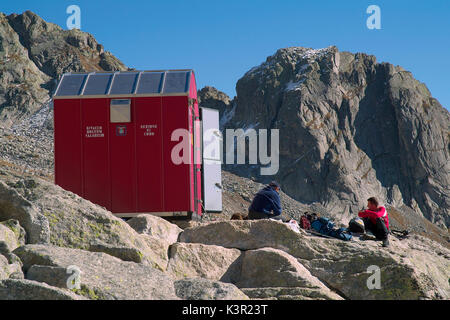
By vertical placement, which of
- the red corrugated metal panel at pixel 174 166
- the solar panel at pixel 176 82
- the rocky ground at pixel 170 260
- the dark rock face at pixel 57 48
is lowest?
the rocky ground at pixel 170 260

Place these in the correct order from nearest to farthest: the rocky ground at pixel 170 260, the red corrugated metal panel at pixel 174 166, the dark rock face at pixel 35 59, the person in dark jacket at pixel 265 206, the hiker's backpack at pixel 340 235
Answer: the rocky ground at pixel 170 260 < the hiker's backpack at pixel 340 235 < the person in dark jacket at pixel 265 206 < the red corrugated metal panel at pixel 174 166 < the dark rock face at pixel 35 59

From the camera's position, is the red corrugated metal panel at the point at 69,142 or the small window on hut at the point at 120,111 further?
the red corrugated metal panel at the point at 69,142

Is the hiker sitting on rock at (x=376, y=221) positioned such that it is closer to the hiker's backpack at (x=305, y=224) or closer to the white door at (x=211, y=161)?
the hiker's backpack at (x=305, y=224)

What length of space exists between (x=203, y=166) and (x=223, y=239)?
17.7ft

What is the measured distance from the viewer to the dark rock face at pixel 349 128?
114 m

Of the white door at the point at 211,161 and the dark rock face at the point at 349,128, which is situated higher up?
the dark rock face at the point at 349,128

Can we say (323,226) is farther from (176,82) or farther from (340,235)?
(176,82)

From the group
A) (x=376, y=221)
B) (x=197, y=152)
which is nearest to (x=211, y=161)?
(x=197, y=152)

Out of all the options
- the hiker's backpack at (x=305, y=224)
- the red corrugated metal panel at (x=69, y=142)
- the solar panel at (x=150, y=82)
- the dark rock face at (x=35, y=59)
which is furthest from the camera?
the dark rock face at (x=35, y=59)

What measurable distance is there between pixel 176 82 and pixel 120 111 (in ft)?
5.55

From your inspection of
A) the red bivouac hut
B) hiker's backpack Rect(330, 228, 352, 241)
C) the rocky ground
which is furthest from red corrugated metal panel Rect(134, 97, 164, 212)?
hiker's backpack Rect(330, 228, 352, 241)

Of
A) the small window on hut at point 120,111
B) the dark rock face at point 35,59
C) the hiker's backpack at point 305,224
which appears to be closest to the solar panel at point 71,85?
the small window on hut at point 120,111

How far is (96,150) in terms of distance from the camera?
527 inches

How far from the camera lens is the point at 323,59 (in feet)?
423
